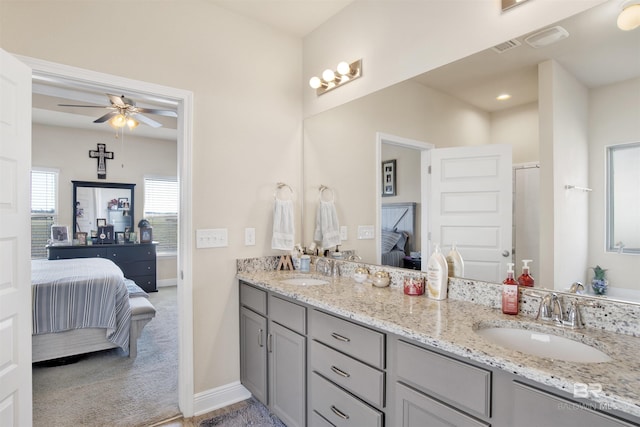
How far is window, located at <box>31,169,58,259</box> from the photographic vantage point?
545 centimetres

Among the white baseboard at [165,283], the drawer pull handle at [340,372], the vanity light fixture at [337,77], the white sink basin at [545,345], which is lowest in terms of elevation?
the white baseboard at [165,283]

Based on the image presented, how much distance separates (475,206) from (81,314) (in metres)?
3.26

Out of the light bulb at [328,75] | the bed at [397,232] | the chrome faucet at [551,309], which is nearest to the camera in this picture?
the chrome faucet at [551,309]

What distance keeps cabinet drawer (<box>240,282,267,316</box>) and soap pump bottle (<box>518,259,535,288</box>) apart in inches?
54.4

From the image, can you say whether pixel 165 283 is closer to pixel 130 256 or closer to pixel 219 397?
pixel 130 256

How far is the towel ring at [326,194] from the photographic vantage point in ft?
8.67

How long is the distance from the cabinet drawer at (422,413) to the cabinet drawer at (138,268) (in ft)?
18.4

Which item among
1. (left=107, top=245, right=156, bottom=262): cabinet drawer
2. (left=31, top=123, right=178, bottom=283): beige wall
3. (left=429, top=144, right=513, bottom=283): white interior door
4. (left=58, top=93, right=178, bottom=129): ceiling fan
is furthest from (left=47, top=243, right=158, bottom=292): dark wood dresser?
(left=429, top=144, right=513, bottom=283): white interior door

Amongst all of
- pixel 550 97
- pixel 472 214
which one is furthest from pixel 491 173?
pixel 550 97

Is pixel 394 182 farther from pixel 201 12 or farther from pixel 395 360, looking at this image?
pixel 201 12

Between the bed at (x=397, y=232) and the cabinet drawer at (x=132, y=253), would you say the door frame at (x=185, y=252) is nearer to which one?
the bed at (x=397, y=232)

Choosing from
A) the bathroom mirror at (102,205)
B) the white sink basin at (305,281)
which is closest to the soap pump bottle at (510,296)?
the white sink basin at (305,281)

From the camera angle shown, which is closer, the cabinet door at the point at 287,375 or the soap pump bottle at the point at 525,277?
the soap pump bottle at the point at 525,277

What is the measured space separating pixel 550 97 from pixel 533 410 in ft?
3.88
